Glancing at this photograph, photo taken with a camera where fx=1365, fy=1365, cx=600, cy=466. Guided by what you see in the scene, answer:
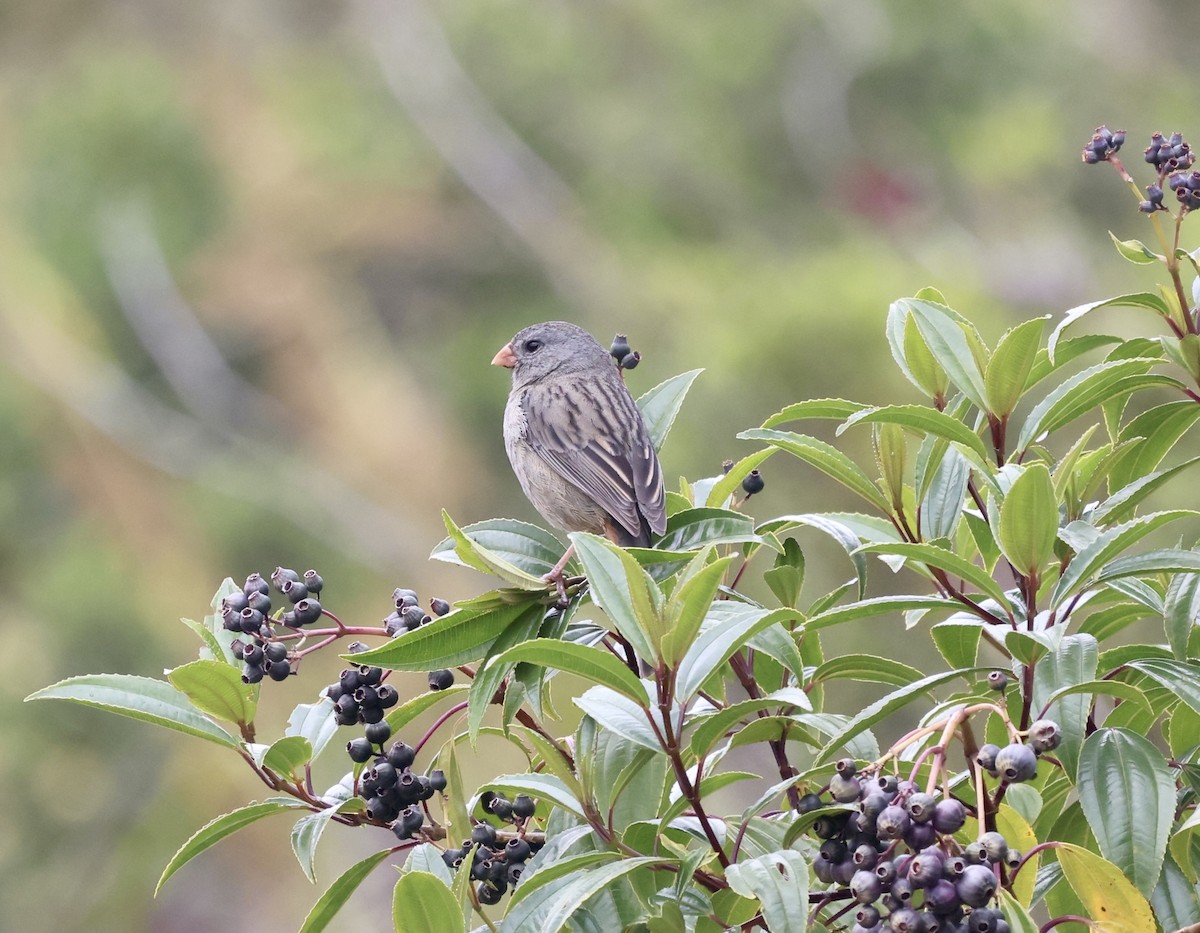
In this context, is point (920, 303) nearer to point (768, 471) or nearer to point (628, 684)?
point (628, 684)

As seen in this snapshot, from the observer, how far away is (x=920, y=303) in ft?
5.49

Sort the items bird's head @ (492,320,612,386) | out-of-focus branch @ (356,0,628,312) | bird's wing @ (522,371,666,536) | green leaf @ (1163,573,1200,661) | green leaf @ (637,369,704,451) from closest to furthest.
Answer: green leaf @ (1163,573,1200,661) → green leaf @ (637,369,704,451) → bird's wing @ (522,371,666,536) → bird's head @ (492,320,612,386) → out-of-focus branch @ (356,0,628,312)

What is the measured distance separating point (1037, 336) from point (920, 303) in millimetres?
146

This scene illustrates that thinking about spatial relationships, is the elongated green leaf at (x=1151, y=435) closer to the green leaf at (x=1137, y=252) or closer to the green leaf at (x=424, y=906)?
the green leaf at (x=1137, y=252)

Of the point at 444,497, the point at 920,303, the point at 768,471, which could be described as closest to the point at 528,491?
the point at 920,303

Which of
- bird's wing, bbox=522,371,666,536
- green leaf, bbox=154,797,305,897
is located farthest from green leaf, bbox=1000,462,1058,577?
bird's wing, bbox=522,371,666,536

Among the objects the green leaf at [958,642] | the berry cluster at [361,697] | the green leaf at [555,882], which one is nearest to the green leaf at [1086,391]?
the green leaf at [958,642]

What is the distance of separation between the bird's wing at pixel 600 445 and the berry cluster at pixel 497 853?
104cm

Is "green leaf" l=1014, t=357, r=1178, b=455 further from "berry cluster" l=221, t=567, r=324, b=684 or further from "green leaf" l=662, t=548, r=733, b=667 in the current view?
"berry cluster" l=221, t=567, r=324, b=684

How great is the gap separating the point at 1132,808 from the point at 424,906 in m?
0.66

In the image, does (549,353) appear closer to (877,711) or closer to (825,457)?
(825,457)

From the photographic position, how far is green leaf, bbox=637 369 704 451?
79.5 inches

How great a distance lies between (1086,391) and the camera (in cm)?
155

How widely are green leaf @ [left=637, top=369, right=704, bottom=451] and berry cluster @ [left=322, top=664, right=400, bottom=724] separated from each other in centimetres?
62
